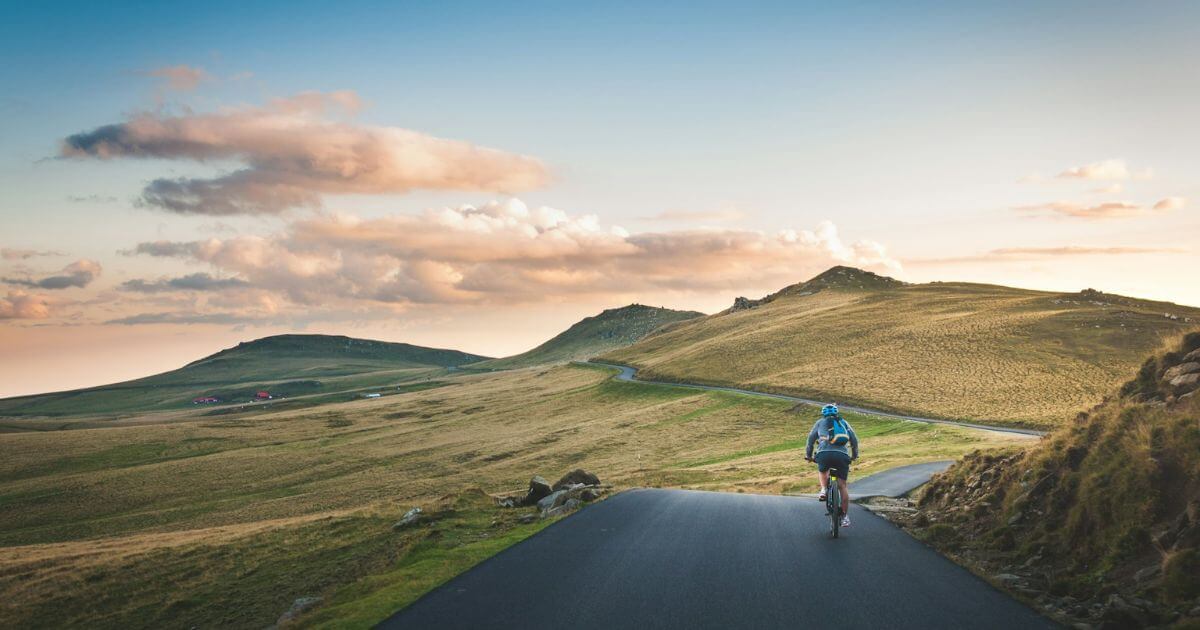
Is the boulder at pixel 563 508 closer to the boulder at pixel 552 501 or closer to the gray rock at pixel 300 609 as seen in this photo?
the boulder at pixel 552 501

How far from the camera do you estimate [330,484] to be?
230 ft

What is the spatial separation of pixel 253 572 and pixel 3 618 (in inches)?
400

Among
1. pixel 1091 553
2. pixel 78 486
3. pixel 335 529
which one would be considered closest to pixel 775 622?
pixel 1091 553

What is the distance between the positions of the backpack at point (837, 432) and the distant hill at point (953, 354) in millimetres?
45320

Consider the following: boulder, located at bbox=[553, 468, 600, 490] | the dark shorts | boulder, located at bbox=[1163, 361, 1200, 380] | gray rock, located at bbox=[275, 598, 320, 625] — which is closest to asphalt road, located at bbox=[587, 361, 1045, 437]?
boulder, located at bbox=[553, 468, 600, 490]

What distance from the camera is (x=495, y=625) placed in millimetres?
10586

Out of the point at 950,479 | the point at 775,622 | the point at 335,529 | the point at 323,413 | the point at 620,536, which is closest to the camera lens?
the point at 775,622

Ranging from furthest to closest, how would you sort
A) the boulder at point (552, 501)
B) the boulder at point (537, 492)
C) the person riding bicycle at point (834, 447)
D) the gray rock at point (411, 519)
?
the boulder at point (537, 492), the gray rock at point (411, 519), the boulder at point (552, 501), the person riding bicycle at point (834, 447)

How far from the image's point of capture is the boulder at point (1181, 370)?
50.6 ft

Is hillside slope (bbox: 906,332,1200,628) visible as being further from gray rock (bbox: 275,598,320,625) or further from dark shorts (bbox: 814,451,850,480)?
gray rock (bbox: 275,598,320,625)

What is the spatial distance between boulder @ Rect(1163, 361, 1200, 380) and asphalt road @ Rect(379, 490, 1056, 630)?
6.72 metres

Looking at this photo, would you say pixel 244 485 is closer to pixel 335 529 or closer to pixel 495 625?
pixel 335 529

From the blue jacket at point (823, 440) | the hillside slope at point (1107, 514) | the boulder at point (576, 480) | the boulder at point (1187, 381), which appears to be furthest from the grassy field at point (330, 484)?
the boulder at point (1187, 381)

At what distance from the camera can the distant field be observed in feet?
223
